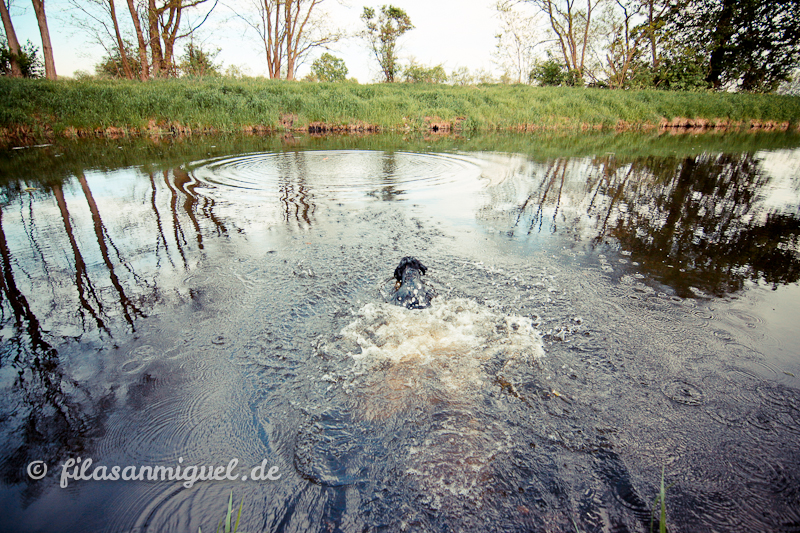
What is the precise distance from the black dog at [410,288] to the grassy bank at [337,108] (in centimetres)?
1250

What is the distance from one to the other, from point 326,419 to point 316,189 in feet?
14.6

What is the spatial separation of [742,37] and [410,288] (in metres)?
35.2

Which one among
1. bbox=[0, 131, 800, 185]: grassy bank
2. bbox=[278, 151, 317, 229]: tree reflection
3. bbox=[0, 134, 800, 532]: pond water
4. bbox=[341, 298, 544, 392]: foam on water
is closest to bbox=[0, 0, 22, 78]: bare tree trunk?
bbox=[0, 131, 800, 185]: grassy bank

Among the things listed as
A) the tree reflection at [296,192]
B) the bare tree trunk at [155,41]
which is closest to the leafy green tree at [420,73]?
the bare tree trunk at [155,41]

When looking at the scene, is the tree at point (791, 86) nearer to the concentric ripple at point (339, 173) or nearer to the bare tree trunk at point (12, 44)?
the concentric ripple at point (339, 173)

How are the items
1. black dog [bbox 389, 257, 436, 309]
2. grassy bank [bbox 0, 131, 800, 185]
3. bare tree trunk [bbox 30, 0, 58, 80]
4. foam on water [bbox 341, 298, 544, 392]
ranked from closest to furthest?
Result: foam on water [bbox 341, 298, 544, 392] → black dog [bbox 389, 257, 436, 309] → grassy bank [bbox 0, 131, 800, 185] → bare tree trunk [bbox 30, 0, 58, 80]

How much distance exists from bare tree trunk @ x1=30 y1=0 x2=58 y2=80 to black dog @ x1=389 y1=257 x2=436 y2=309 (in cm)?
2033

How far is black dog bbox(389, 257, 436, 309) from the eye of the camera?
8.48 ft

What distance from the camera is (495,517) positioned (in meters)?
1.34

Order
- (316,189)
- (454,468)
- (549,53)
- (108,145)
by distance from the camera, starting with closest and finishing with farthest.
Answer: (454,468) < (316,189) < (108,145) < (549,53)

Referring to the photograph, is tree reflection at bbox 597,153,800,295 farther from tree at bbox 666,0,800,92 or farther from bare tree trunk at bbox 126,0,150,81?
tree at bbox 666,0,800,92

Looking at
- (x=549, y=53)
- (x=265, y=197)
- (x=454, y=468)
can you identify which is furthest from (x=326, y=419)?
(x=549, y=53)

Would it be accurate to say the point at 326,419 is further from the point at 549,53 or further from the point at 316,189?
the point at 549,53

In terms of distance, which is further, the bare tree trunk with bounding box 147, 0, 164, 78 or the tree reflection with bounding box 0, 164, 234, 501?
the bare tree trunk with bounding box 147, 0, 164, 78
